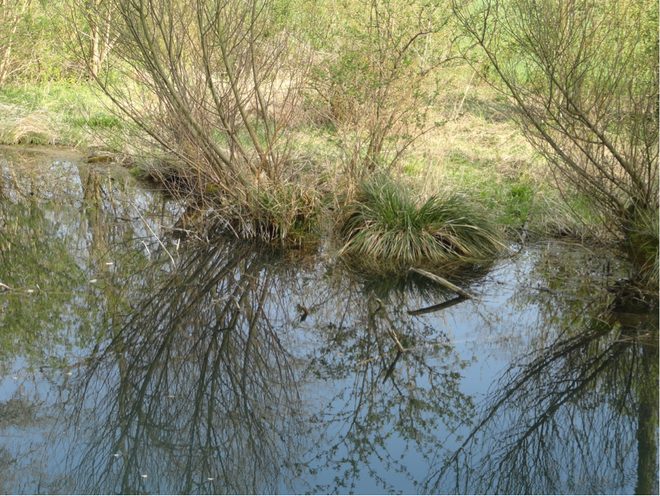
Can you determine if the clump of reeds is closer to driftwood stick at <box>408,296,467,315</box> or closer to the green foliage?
driftwood stick at <box>408,296,467,315</box>

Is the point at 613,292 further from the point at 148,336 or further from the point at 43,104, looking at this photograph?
the point at 43,104

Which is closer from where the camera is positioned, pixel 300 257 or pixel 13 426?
pixel 13 426

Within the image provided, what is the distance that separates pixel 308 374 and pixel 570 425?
6.44 ft

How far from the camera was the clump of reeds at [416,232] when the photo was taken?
32.1ft

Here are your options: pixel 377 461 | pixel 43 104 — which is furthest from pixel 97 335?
pixel 43 104

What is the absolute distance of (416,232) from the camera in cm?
988

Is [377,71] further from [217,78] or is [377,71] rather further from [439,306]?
[439,306]

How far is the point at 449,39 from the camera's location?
10906 mm

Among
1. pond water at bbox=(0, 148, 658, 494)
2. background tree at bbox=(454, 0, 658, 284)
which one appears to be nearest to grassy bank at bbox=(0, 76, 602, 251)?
pond water at bbox=(0, 148, 658, 494)

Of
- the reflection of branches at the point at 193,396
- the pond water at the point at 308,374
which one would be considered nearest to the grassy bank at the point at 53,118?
the pond water at the point at 308,374

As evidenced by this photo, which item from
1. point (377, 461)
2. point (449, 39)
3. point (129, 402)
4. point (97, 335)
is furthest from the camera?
point (449, 39)

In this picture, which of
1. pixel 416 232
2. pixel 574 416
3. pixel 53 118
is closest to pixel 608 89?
pixel 416 232

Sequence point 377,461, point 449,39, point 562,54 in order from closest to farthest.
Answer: point 377,461
point 562,54
point 449,39

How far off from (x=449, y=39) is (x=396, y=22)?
2.54 feet
